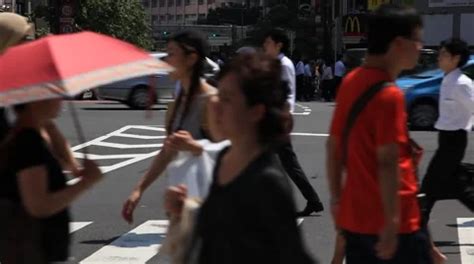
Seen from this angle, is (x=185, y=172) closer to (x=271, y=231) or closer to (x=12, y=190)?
(x=12, y=190)

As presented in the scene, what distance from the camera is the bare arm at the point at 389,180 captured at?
4023 millimetres

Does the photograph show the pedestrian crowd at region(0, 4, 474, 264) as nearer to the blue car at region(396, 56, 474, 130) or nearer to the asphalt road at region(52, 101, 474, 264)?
the asphalt road at region(52, 101, 474, 264)

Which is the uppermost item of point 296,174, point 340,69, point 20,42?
point 20,42

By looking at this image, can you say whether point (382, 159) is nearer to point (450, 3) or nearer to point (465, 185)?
point (465, 185)

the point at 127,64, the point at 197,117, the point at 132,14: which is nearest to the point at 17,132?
the point at 127,64

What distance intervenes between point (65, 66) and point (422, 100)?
649 inches

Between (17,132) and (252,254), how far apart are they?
1.23m

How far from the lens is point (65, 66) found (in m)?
3.69

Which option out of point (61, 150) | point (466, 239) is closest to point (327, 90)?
point (466, 239)

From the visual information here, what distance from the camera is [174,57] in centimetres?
532

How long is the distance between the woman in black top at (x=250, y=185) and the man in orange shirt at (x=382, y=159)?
0.77 m

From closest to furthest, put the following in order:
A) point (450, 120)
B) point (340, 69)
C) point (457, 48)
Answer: point (457, 48) < point (450, 120) < point (340, 69)

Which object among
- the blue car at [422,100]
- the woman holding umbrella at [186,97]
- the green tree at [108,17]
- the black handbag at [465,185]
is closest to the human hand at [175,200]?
the woman holding umbrella at [186,97]

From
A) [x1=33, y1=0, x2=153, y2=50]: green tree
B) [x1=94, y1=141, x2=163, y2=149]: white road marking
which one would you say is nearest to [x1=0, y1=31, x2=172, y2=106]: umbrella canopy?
[x1=94, y1=141, x2=163, y2=149]: white road marking
